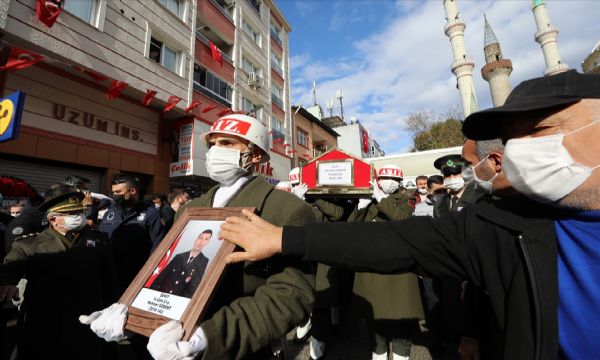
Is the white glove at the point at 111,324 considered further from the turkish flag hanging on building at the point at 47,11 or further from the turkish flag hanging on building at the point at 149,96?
the turkish flag hanging on building at the point at 149,96

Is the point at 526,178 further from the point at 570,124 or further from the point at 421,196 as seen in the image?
the point at 421,196

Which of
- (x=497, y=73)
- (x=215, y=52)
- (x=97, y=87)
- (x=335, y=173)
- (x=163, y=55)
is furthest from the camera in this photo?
(x=497, y=73)

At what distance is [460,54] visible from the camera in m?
33.2

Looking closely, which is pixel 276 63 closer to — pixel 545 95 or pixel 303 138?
pixel 303 138

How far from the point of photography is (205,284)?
3.87 feet

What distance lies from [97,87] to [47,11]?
2.56 meters

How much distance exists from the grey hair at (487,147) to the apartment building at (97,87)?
10.2 meters

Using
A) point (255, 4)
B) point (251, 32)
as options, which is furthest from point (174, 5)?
point (255, 4)

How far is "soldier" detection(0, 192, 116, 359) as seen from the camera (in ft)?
8.89

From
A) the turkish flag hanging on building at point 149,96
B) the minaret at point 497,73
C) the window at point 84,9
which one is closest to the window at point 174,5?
the window at point 84,9

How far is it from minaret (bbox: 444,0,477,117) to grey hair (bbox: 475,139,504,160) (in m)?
35.4

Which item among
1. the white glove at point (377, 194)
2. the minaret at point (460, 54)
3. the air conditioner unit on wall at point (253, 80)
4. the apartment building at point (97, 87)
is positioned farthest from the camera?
the minaret at point (460, 54)

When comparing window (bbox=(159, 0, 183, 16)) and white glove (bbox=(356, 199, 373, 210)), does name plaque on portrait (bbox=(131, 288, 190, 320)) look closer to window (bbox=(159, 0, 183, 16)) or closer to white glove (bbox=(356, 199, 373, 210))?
white glove (bbox=(356, 199, 373, 210))

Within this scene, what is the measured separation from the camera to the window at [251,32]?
1878 cm
